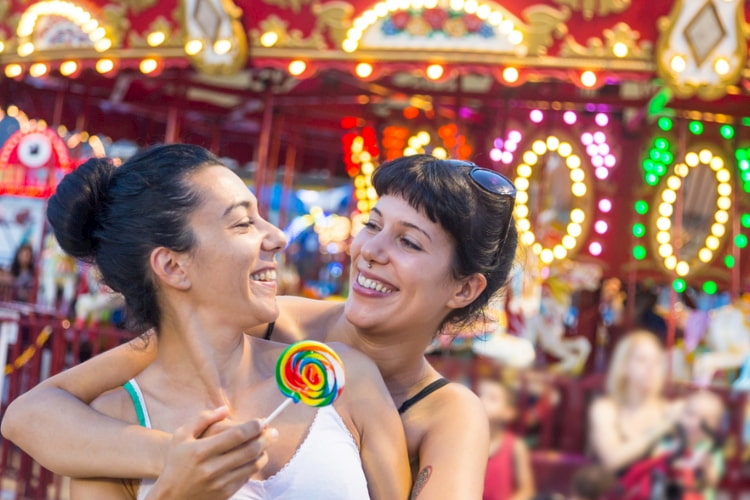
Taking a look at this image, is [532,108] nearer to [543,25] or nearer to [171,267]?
[543,25]

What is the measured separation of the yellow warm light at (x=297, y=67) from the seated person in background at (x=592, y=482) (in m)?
3.07

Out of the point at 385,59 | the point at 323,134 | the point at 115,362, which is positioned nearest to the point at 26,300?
the point at 323,134

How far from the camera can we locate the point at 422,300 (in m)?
Answer: 2.04

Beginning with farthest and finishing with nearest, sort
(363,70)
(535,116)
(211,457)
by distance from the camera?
1. (535,116)
2. (363,70)
3. (211,457)

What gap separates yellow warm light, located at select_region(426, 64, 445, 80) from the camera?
6.27 m

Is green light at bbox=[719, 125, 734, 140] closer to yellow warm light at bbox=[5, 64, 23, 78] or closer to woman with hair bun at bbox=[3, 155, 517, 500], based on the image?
yellow warm light at bbox=[5, 64, 23, 78]

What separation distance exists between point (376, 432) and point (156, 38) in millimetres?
5589

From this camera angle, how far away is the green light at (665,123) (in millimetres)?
8211

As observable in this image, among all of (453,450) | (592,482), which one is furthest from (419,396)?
(592,482)

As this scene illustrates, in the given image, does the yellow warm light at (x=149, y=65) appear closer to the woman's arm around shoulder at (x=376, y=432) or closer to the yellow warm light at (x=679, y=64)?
the yellow warm light at (x=679, y=64)

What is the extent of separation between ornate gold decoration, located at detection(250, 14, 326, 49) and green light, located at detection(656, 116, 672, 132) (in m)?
3.20

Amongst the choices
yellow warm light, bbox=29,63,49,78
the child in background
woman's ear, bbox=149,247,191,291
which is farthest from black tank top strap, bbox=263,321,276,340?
yellow warm light, bbox=29,63,49,78

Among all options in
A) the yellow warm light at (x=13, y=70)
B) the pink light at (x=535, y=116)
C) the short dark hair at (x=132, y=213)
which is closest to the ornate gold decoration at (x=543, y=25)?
the pink light at (x=535, y=116)

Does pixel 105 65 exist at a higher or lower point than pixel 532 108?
lower
